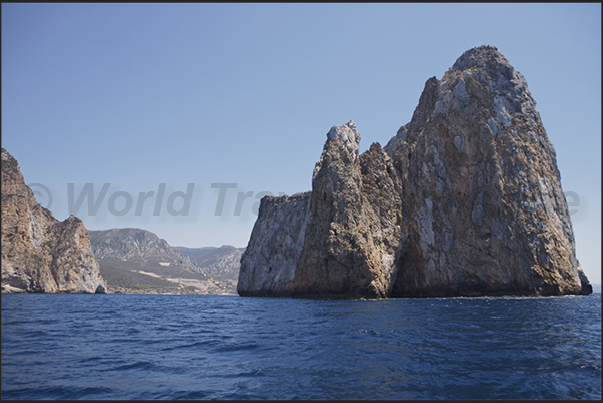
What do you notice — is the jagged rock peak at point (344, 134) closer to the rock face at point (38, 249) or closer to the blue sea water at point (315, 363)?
the blue sea water at point (315, 363)

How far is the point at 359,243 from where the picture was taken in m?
50.1

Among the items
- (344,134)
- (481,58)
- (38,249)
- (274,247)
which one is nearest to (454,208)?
(344,134)

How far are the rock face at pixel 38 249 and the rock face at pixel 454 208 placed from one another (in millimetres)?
49094

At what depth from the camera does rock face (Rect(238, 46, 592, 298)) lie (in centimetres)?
5003

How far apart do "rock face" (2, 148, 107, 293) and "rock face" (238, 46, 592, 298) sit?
49094mm

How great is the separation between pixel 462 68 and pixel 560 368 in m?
66.5

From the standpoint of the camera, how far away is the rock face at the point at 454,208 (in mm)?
50031

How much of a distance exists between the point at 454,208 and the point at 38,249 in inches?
4002

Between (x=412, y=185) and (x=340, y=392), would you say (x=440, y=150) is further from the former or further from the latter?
(x=340, y=392)

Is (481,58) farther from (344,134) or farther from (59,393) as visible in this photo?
(59,393)

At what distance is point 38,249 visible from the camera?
97312 millimetres

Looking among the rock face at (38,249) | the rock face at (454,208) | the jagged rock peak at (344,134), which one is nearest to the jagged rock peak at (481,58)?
the rock face at (454,208)

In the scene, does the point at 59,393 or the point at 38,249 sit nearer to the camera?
the point at 59,393

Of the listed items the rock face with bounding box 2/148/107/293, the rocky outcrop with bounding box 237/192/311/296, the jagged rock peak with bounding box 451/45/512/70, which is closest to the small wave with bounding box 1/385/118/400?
the rock face with bounding box 2/148/107/293
